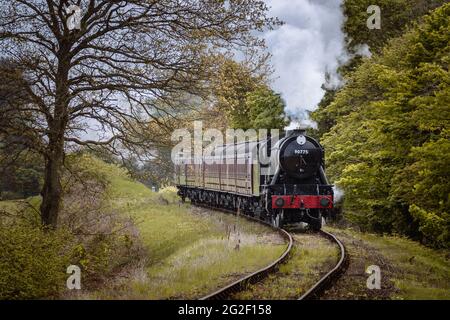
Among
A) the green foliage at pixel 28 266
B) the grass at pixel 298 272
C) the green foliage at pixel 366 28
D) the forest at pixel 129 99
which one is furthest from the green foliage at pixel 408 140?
the green foliage at pixel 28 266

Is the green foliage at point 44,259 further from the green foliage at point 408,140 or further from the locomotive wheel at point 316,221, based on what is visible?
the green foliage at point 408,140

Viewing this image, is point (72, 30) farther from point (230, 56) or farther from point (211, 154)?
point (211, 154)

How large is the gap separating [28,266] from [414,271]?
8065 mm

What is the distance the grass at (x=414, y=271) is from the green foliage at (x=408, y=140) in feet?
3.50

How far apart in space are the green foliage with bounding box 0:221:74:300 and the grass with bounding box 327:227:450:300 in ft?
20.4

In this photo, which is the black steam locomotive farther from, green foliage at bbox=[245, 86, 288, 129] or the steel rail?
green foliage at bbox=[245, 86, 288, 129]

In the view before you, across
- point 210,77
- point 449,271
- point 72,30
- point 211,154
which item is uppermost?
point 72,30

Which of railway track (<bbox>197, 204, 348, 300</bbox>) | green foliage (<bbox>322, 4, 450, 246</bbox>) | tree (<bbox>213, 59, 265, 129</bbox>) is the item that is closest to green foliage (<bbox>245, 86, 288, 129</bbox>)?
green foliage (<bbox>322, 4, 450, 246</bbox>)

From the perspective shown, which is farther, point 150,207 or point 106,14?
point 150,207

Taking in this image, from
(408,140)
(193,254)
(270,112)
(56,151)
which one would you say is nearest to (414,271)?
(193,254)

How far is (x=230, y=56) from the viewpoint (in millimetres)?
13492

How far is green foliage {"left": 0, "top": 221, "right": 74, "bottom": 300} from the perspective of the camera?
29.1ft

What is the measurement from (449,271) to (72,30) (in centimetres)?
1147
